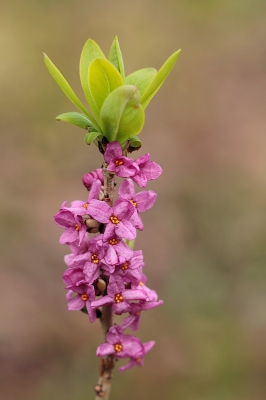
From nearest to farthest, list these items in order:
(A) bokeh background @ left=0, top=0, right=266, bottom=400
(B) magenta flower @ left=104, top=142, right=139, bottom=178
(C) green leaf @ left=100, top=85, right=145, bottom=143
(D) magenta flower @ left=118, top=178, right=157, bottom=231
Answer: (C) green leaf @ left=100, top=85, right=145, bottom=143, (B) magenta flower @ left=104, top=142, right=139, bottom=178, (D) magenta flower @ left=118, top=178, right=157, bottom=231, (A) bokeh background @ left=0, top=0, right=266, bottom=400

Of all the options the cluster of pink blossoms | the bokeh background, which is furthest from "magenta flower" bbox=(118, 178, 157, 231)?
the bokeh background

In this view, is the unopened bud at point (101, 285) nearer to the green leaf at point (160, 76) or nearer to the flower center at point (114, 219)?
the flower center at point (114, 219)

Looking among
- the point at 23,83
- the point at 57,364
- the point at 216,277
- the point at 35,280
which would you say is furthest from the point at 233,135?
the point at 57,364

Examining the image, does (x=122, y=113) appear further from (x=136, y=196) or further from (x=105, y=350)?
(x=105, y=350)

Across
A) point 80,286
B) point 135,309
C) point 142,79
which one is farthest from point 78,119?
point 135,309

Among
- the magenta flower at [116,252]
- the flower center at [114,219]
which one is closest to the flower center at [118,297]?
the magenta flower at [116,252]

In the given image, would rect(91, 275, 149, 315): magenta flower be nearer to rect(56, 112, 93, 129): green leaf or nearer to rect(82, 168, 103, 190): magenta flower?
rect(82, 168, 103, 190): magenta flower

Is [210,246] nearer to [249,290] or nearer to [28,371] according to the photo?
[249,290]
